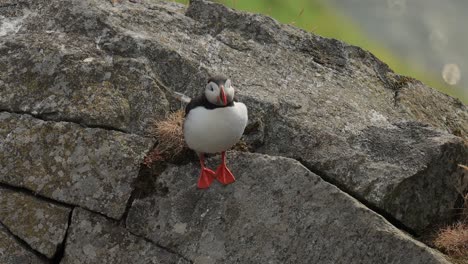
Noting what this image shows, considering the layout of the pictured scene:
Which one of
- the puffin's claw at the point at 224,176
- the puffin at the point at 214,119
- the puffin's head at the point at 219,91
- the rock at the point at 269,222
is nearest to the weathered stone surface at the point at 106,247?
the rock at the point at 269,222

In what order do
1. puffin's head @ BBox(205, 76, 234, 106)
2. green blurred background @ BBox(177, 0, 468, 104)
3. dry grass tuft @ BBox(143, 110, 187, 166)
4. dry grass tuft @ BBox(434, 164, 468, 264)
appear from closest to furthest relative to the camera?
puffin's head @ BBox(205, 76, 234, 106)
dry grass tuft @ BBox(434, 164, 468, 264)
dry grass tuft @ BBox(143, 110, 187, 166)
green blurred background @ BBox(177, 0, 468, 104)

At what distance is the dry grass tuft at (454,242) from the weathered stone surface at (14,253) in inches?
184

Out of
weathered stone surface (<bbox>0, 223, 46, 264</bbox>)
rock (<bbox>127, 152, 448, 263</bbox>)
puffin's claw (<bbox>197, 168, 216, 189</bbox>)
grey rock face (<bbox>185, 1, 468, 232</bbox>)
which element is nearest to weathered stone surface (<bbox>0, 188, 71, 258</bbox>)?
weathered stone surface (<bbox>0, 223, 46, 264</bbox>)

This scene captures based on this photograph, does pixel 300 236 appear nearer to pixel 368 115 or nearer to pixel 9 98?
pixel 368 115

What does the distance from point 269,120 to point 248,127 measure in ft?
1.25

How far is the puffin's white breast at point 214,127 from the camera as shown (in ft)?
21.5

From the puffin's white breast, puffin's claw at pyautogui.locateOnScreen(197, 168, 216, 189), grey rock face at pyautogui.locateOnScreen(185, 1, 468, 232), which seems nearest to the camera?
the puffin's white breast

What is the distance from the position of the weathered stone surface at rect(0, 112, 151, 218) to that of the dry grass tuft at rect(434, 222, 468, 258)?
146 inches

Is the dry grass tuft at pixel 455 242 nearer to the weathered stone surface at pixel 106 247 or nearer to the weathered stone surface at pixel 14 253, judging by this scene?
the weathered stone surface at pixel 106 247

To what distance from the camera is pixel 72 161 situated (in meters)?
7.24

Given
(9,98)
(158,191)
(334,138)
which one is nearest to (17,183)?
(9,98)

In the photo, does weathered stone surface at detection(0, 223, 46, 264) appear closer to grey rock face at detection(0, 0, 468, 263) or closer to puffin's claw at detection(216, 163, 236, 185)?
grey rock face at detection(0, 0, 468, 263)

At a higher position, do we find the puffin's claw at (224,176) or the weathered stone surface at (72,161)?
the puffin's claw at (224,176)

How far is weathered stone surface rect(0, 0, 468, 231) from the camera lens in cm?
758
